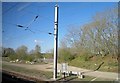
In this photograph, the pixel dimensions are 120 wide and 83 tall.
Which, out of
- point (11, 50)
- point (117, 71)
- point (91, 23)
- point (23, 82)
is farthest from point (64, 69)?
point (11, 50)

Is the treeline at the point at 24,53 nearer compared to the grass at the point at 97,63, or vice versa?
the grass at the point at 97,63

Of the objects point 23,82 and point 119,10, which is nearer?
point 23,82

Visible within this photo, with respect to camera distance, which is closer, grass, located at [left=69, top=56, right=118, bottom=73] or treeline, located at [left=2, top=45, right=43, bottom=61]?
grass, located at [left=69, top=56, right=118, bottom=73]

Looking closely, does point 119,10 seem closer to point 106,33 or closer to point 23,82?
point 106,33

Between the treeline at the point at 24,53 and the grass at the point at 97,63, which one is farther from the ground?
the treeline at the point at 24,53

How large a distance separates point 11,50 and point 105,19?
25.9 ft

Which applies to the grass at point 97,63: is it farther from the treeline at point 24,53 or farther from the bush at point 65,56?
the treeline at point 24,53

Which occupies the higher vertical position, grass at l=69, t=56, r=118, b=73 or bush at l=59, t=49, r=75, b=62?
bush at l=59, t=49, r=75, b=62

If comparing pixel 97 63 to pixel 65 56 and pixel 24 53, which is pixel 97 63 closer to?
pixel 65 56

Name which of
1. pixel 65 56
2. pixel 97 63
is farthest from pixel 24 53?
pixel 97 63

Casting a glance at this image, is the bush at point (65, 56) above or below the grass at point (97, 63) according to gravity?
above

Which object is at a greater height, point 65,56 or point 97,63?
point 65,56

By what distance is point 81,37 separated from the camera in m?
15.8

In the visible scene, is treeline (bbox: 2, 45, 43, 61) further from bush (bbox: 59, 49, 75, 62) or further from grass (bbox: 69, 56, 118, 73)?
grass (bbox: 69, 56, 118, 73)
